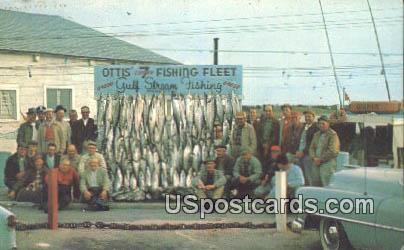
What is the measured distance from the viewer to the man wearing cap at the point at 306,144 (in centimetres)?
576

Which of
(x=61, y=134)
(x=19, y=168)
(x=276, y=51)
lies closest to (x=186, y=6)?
(x=276, y=51)

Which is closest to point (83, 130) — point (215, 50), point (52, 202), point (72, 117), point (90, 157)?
point (90, 157)

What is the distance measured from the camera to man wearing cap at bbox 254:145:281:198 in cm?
609

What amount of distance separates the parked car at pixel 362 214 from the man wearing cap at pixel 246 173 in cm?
78

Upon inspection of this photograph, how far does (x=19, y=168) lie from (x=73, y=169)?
542 mm

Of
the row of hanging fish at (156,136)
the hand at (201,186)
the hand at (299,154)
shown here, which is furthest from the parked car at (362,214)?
the row of hanging fish at (156,136)

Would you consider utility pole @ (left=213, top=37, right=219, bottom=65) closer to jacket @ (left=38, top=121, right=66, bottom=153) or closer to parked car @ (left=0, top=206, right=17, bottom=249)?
jacket @ (left=38, top=121, right=66, bottom=153)

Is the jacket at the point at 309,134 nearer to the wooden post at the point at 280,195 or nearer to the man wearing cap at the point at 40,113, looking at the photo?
the wooden post at the point at 280,195

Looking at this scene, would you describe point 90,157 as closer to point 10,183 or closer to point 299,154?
point 10,183

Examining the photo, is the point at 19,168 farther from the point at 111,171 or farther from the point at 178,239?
the point at 178,239

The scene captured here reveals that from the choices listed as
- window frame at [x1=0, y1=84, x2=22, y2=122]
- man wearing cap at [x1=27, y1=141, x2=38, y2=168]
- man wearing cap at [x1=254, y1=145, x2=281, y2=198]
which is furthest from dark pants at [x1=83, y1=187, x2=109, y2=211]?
man wearing cap at [x1=254, y1=145, x2=281, y2=198]

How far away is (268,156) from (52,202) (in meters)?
2.22

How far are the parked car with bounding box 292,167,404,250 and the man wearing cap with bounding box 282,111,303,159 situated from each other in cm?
67

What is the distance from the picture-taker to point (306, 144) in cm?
589
